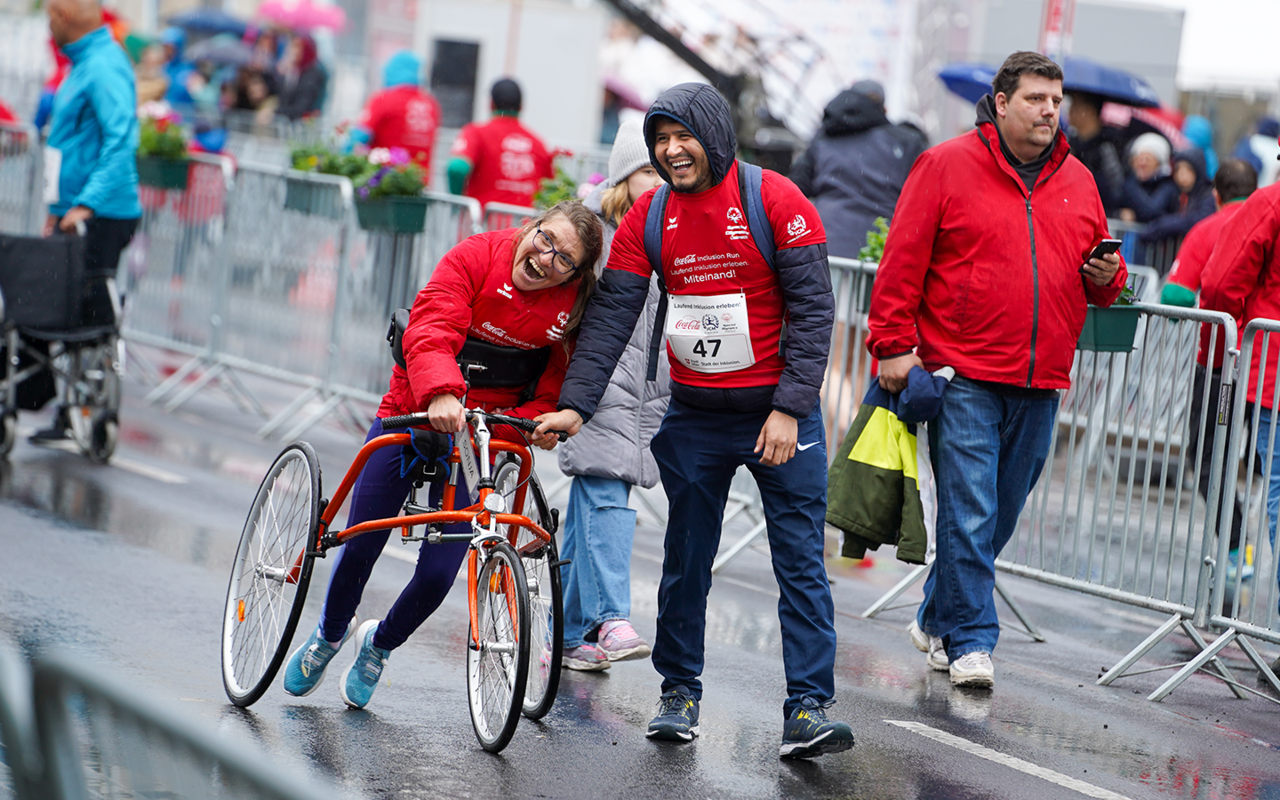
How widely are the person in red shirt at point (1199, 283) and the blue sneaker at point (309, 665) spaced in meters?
3.66

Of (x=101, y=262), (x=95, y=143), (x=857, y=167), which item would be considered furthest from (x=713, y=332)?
(x=95, y=143)

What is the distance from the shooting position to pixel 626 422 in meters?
6.13

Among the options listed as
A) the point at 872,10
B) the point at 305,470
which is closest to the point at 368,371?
the point at 305,470

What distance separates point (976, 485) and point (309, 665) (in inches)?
98.6

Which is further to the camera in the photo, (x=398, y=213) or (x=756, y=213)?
(x=398, y=213)

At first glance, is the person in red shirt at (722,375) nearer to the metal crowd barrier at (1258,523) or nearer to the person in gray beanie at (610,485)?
the person in gray beanie at (610,485)

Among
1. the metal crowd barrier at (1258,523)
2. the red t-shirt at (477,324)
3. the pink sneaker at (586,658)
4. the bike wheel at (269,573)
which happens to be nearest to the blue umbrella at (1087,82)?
the metal crowd barrier at (1258,523)

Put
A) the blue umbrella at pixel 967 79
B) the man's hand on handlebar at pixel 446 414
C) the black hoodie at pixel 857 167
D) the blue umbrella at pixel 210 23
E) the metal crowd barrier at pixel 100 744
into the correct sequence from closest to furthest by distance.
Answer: the metal crowd barrier at pixel 100 744, the man's hand on handlebar at pixel 446 414, the black hoodie at pixel 857 167, the blue umbrella at pixel 967 79, the blue umbrella at pixel 210 23

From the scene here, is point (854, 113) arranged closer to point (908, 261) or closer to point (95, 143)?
point (908, 261)

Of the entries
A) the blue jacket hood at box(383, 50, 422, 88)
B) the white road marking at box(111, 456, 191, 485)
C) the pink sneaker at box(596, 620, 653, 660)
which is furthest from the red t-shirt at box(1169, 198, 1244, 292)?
the blue jacket hood at box(383, 50, 422, 88)

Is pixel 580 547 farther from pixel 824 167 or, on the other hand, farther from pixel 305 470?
pixel 824 167

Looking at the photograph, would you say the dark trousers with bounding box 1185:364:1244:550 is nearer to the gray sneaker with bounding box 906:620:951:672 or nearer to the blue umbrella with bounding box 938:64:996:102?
the gray sneaker with bounding box 906:620:951:672

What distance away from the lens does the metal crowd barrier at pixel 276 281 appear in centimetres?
1041

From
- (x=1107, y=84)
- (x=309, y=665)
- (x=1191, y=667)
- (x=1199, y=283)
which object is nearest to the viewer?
(x=309, y=665)
